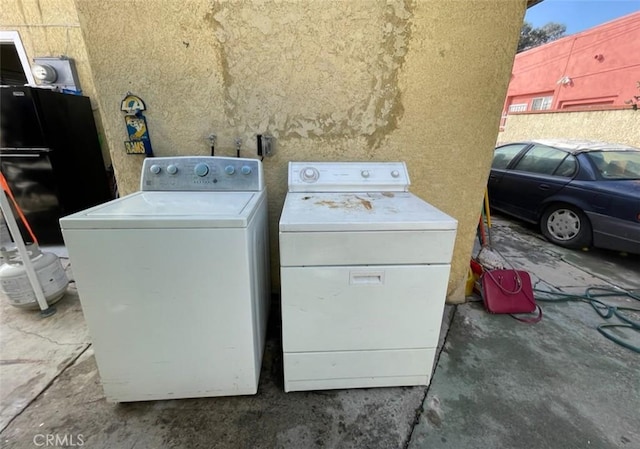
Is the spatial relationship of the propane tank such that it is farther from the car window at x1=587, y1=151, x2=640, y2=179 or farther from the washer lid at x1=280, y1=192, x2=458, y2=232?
the car window at x1=587, y1=151, x2=640, y2=179

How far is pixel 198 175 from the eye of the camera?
5.10 feet

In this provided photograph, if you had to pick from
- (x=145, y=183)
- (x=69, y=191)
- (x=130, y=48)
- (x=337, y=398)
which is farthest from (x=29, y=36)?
(x=337, y=398)

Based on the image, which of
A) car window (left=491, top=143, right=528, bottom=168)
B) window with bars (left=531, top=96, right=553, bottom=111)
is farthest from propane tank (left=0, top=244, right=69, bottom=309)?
window with bars (left=531, top=96, right=553, bottom=111)

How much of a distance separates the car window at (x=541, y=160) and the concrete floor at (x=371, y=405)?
2294mm

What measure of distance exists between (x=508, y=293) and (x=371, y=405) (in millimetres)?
1475

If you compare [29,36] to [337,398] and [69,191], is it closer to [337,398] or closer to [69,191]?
[69,191]

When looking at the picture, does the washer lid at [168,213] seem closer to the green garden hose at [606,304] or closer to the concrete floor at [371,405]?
the concrete floor at [371,405]

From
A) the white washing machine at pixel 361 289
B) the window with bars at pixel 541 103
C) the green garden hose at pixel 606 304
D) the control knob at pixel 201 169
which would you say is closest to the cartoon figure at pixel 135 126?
the control knob at pixel 201 169

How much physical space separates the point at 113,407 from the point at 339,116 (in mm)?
1996

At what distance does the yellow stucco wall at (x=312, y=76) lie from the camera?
157 centimetres

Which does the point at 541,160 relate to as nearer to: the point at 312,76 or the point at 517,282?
the point at 517,282

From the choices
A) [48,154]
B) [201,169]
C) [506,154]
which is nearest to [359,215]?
[201,169]

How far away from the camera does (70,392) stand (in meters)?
1.37

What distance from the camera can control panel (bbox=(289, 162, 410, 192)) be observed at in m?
1.70
